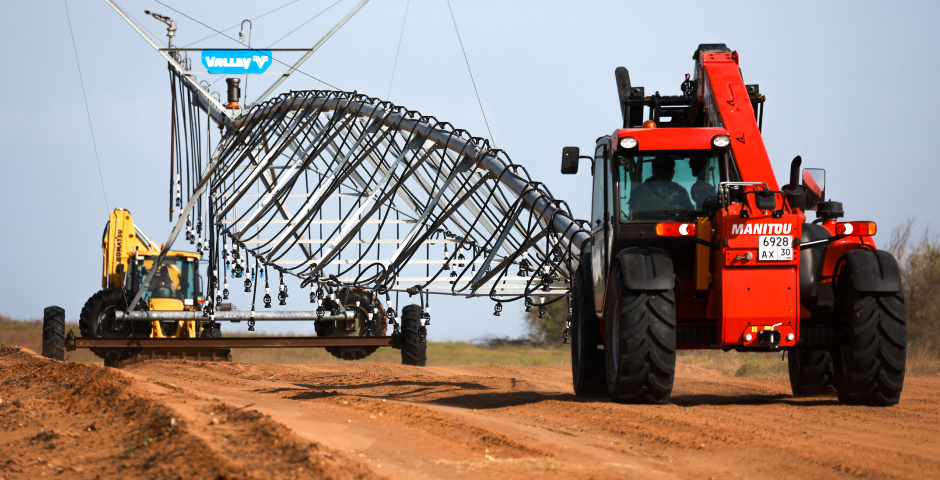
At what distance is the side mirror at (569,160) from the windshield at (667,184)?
54cm

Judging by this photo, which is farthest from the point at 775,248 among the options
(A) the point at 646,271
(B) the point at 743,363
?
(B) the point at 743,363

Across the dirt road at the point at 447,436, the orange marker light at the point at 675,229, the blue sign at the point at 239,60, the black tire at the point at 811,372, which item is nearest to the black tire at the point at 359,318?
the blue sign at the point at 239,60

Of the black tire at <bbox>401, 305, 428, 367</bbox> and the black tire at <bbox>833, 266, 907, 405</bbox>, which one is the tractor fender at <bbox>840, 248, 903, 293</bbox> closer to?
the black tire at <bbox>833, 266, 907, 405</bbox>

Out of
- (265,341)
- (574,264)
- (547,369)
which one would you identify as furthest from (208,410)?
(547,369)

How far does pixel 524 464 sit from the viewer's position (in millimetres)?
6344

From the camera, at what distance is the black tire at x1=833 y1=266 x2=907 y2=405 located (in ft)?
30.7

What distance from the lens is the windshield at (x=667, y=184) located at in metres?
10.2

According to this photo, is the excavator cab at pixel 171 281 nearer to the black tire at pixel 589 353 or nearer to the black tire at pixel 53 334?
the black tire at pixel 53 334

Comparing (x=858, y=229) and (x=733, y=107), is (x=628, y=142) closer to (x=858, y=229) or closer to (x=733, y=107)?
(x=733, y=107)

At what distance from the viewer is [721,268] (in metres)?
9.17

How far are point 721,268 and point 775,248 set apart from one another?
47cm

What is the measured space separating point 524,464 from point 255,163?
714 inches

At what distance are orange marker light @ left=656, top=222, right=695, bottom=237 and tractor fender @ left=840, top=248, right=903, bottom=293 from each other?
56.5 inches

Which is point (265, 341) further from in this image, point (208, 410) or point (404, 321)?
point (208, 410)
